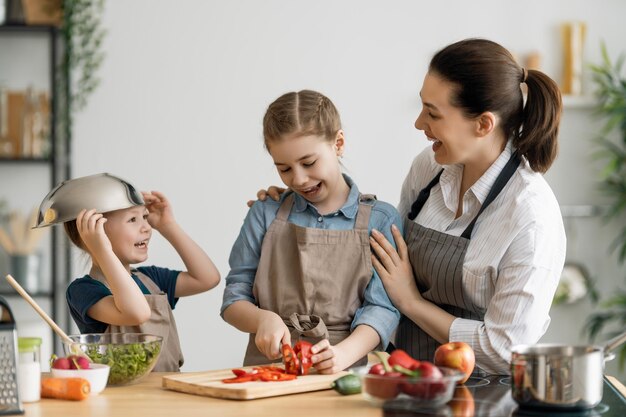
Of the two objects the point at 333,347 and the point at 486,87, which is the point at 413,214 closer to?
the point at 486,87

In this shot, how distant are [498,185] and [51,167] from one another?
2.79m

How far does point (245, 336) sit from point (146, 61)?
1.47 metres

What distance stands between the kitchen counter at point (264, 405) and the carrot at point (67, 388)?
0.05 ft

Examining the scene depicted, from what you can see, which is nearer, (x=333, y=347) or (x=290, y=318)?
(x=333, y=347)

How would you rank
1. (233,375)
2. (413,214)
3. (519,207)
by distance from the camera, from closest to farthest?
(233,375), (519,207), (413,214)

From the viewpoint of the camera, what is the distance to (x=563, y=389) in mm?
1801

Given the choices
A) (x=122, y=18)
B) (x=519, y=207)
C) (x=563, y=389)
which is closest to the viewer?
(x=563, y=389)

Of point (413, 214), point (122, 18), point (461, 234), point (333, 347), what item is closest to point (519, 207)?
point (461, 234)

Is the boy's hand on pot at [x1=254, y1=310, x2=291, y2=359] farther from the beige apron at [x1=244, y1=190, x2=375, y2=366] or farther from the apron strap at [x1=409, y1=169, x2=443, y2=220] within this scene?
the apron strap at [x1=409, y1=169, x2=443, y2=220]

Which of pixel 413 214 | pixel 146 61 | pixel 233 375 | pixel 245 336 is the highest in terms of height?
pixel 146 61

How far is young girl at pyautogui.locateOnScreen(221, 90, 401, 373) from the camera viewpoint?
2.41 m

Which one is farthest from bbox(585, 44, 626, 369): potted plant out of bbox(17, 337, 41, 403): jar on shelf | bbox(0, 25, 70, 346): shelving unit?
bbox(17, 337, 41, 403): jar on shelf

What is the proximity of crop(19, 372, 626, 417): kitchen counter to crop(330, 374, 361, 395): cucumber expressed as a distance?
1 centimetres

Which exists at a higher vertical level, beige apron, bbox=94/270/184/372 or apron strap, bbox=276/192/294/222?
apron strap, bbox=276/192/294/222
